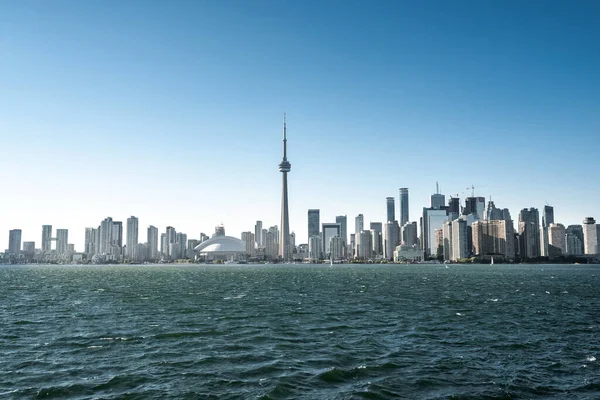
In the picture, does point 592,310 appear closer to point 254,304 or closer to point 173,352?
point 254,304

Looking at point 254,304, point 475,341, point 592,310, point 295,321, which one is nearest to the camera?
point 475,341

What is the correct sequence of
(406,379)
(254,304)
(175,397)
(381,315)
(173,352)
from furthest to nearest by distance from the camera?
(254,304) → (381,315) → (173,352) → (406,379) → (175,397)

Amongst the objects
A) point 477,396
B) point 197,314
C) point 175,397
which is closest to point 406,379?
point 477,396

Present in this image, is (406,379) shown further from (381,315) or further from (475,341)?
(381,315)

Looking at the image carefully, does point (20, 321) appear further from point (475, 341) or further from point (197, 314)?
point (475, 341)

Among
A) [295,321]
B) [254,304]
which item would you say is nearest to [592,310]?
[295,321]

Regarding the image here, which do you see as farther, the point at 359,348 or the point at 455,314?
the point at 455,314

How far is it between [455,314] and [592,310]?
17.9 m

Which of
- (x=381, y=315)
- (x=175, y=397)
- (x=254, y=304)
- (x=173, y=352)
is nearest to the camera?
(x=175, y=397)

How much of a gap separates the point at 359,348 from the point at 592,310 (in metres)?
37.6

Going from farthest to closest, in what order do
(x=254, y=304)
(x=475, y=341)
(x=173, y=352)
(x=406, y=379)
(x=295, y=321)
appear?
1. (x=254, y=304)
2. (x=295, y=321)
3. (x=475, y=341)
4. (x=173, y=352)
5. (x=406, y=379)

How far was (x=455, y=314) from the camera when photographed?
52938 millimetres

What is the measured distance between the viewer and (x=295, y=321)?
47.6m

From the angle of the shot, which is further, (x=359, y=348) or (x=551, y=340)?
(x=551, y=340)
